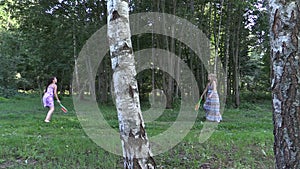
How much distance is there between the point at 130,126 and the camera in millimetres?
3650

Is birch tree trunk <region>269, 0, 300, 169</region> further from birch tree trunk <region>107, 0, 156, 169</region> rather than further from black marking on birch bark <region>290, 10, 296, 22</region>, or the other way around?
birch tree trunk <region>107, 0, 156, 169</region>

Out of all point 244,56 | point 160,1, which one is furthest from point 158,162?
point 244,56

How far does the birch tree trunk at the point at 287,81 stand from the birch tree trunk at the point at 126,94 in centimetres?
160

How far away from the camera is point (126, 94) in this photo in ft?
12.1

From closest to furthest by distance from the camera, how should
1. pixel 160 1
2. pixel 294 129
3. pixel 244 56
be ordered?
pixel 294 129
pixel 160 1
pixel 244 56

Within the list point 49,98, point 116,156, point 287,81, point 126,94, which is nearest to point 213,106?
point 116,156

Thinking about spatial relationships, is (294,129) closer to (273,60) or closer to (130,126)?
(273,60)

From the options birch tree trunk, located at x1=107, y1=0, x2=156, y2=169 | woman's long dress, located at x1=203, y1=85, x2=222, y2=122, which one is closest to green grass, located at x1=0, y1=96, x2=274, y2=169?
birch tree trunk, located at x1=107, y1=0, x2=156, y2=169

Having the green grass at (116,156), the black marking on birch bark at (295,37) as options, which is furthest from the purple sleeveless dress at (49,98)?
the black marking on birch bark at (295,37)

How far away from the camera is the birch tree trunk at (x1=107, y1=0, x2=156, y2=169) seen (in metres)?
3.66

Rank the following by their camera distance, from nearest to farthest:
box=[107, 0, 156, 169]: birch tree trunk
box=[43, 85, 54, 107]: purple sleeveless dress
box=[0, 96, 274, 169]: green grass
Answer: box=[107, 0, 156, 169]: birch tree trunk < box=[0, 96, 274, 169]: green grass < box=[43, 85, 54, 107]: purple sleeveless dress

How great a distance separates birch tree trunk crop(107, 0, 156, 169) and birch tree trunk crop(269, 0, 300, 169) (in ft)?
5.24

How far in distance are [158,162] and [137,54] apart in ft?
51.2

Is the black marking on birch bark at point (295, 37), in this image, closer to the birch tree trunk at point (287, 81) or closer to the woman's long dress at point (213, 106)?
the birch tree trunk at point (287, 81)
